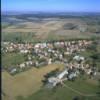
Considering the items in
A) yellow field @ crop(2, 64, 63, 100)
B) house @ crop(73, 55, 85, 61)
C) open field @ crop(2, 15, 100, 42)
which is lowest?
yellow field @ crop(2, 64, 63, 100)

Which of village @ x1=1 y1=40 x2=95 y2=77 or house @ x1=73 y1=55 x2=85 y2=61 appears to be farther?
house @ x1=73 y1=55 x2=85 y2=61

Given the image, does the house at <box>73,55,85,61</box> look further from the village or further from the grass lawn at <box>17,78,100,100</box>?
the grass lawn at <box>17,78,100,100</box>

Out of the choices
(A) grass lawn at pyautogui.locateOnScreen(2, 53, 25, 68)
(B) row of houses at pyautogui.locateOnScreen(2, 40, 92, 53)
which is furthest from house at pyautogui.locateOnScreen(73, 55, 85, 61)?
(A) grass lawn at pyautogui.locateOnScreen(2, 53, 25, 68)

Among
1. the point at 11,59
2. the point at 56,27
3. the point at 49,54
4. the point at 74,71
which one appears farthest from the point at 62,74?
the point at 56,27

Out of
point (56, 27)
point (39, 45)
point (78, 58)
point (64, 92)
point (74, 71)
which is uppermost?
point (56, 27)

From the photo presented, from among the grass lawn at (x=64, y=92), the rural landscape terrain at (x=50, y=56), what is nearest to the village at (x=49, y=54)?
the rural landscape terrain at (x=50, y=56)

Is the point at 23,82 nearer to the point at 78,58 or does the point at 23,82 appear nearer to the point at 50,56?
the point at 50,56

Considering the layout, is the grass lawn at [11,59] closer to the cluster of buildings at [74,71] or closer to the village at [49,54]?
the village at [49,54]
